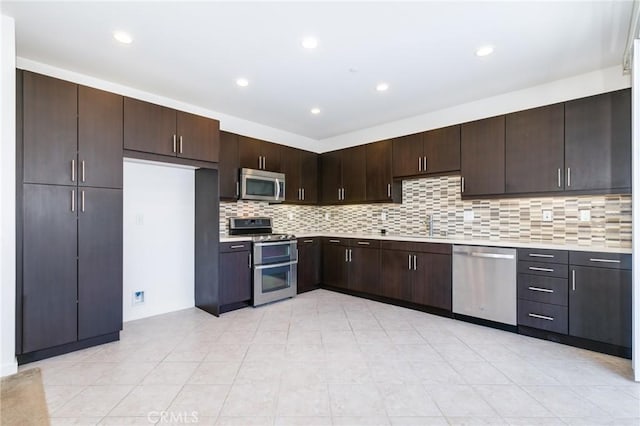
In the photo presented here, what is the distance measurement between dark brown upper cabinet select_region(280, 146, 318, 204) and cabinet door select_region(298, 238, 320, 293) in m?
0.71

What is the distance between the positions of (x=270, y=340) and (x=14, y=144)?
268 cm

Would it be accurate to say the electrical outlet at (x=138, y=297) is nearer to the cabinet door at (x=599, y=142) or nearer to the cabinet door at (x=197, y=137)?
the cabinet door at (x=197, y=137)

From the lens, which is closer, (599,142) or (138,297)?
(599,142)

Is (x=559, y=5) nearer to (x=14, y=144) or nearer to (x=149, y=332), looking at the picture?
(x=14, y=144)

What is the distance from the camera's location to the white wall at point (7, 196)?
230 cm

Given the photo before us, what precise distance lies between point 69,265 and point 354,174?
146 inches

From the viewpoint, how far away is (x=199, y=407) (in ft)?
6.48

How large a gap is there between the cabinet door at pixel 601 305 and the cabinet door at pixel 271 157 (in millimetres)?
3767

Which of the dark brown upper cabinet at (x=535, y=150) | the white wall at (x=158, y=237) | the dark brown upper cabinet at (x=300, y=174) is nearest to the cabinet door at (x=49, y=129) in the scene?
the white wall at (x=158, y=237)

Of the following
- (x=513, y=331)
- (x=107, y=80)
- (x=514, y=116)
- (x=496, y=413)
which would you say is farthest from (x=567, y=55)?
(x=107, y=80)

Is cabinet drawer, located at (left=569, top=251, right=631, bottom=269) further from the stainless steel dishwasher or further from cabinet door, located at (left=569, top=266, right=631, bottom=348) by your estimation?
the stainless steel dishwasher

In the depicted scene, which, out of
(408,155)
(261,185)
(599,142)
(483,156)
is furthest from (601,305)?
(261,185)

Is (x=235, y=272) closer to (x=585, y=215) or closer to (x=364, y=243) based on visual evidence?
(x=364, y=243)

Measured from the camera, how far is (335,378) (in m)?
2.33
